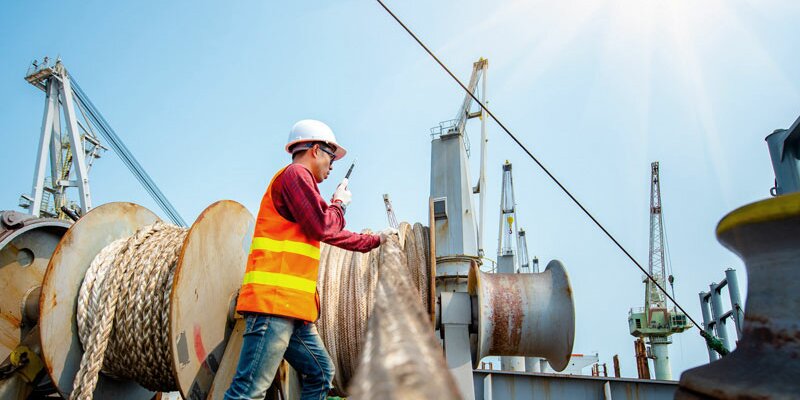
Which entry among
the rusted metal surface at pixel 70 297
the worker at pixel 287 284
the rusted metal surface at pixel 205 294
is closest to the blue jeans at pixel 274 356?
the worker at pixel 287 284

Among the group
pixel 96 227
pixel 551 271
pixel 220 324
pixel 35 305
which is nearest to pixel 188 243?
pixel 220 324

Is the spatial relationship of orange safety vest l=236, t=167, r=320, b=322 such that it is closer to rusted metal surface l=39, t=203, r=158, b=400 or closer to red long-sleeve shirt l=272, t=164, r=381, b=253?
red long-sleeve shirt l=272, t=164, r=381, b=253

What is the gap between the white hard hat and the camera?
2648 mm

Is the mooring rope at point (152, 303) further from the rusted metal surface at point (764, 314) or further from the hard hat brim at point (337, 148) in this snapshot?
the rusted metal surface at point (764, 314)

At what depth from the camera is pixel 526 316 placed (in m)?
2.92

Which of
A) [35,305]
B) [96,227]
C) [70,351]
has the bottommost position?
[70,351]

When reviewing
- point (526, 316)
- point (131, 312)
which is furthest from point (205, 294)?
point (526, 316)

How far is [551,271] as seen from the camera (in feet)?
10.0

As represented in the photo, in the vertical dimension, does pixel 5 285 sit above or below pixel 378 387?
above

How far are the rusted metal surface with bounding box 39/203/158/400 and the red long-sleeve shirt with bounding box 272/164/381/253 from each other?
1.61 m

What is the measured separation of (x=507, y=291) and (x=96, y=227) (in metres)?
2.85

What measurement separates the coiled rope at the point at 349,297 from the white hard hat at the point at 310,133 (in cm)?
91

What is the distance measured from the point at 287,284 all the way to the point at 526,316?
1.57 meters

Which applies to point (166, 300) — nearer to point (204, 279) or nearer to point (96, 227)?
point (204, 279)
